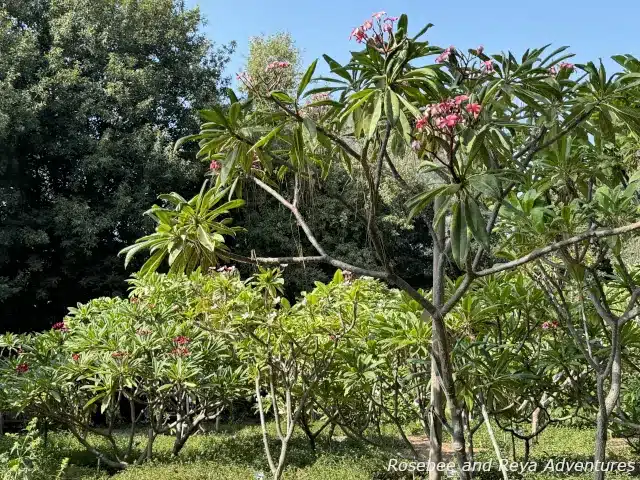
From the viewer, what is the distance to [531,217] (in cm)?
240

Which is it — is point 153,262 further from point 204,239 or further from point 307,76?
point 307,76

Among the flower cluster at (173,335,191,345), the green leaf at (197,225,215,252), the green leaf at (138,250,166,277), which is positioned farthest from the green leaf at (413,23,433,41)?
the flower cluster at (173,335,191,345)

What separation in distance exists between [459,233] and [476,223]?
0.06 meters

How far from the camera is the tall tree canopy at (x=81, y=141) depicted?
29.5 feet

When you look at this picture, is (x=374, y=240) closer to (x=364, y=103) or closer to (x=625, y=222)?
(x=364, y=103)

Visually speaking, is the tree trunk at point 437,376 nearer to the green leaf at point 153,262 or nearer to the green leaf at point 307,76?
the green leaf at point 307,76

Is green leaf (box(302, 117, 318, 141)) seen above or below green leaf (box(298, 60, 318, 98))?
below

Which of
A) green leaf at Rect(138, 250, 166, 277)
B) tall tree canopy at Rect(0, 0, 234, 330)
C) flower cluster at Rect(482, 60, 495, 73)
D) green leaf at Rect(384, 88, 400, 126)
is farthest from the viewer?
tall tree canopy at Rect(0, 0, 234, 330)

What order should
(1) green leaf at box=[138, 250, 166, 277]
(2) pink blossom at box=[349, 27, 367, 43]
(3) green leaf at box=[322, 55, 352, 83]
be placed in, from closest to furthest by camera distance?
(2) pink blossom at box=[349, 27, 367, 43] < (3) green leaf at box=[322, 55, 352, 83] < (1) green leaf at box=[138, 250, 166, 277]

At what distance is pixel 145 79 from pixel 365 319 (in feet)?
23.8

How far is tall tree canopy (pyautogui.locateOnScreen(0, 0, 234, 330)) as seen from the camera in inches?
353

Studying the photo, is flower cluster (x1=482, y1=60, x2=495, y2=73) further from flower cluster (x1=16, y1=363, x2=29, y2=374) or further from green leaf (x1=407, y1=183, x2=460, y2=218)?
flower cluster (x1=16, y1=363, x2=29, y2=374)

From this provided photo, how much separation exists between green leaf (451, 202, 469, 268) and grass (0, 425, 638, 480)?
236cm

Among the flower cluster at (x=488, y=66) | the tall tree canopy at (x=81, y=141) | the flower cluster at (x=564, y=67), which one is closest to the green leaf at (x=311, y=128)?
the flower cluster at (x=488, y=66)
